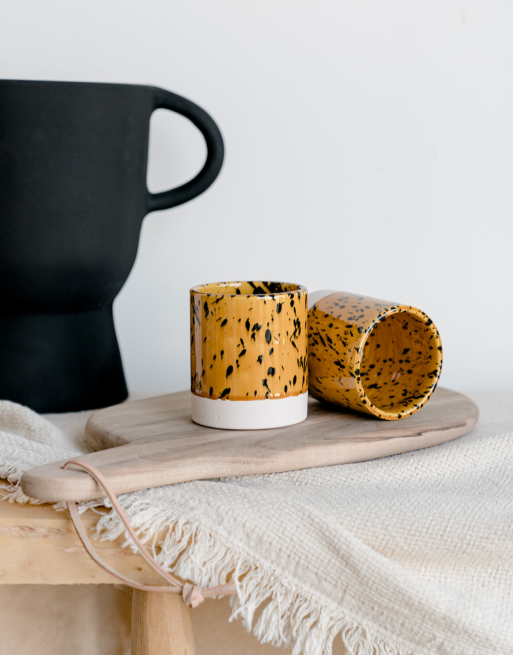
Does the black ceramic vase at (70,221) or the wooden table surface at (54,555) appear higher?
the black ceramic vase at (70,221)

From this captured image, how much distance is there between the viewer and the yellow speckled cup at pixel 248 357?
1.75 feet

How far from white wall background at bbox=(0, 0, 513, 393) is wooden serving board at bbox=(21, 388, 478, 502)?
12.1 inches

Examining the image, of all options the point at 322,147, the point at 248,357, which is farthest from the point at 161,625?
the point at 322,147

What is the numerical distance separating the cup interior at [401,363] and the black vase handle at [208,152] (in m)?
0.26

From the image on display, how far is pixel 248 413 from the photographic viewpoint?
1.79 feet

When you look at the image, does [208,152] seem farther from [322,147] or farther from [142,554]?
[142,554]

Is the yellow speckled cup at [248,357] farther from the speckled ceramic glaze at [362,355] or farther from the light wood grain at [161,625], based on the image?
the light wood grain at [161,625]

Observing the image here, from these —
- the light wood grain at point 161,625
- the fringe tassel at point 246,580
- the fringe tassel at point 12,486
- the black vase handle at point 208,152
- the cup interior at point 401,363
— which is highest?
the black vase handle at point 208,152

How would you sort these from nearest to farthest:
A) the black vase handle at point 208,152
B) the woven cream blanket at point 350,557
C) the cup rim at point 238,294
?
the woven cream blanket at point 350,557 → the cup rim at point 238,294 → the black vase handle at point 208,152

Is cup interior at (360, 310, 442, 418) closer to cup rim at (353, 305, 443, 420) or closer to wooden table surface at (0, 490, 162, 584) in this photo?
cup rim at (353, 305, 443, 420)

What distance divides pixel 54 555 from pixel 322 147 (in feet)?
2.12

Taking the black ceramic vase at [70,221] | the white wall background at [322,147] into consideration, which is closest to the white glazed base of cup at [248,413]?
the black ceramic vase at [70,221]

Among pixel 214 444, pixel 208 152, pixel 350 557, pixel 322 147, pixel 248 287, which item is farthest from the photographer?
pixel 322 147

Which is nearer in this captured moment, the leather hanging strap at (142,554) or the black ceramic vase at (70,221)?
the leather hanging strap at (142,554)
